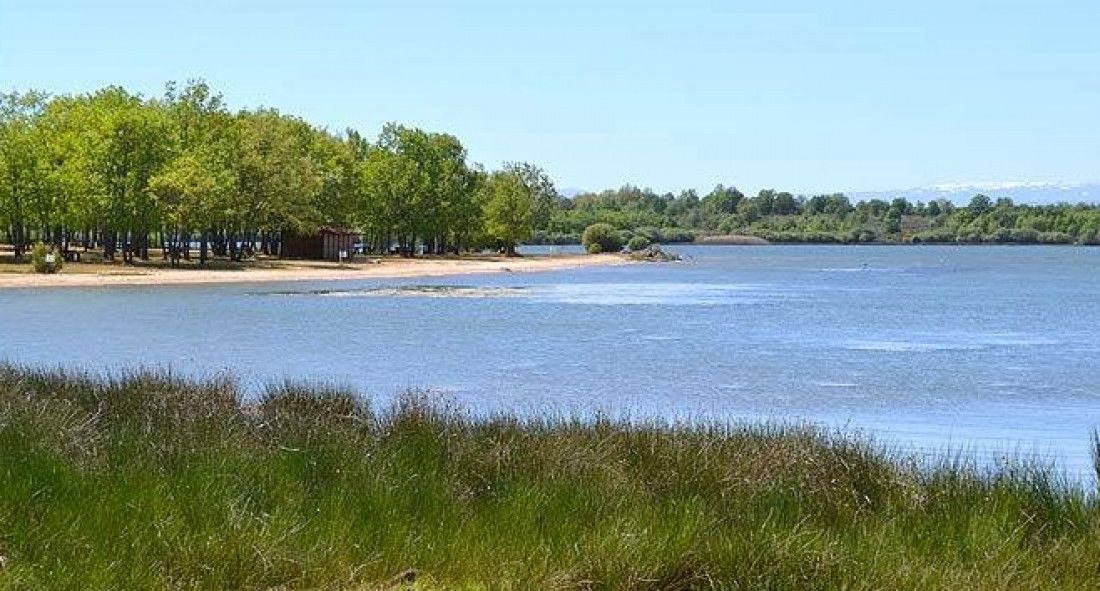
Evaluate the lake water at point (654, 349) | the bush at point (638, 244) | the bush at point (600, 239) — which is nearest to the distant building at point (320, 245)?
the lake water at point (654, 349)

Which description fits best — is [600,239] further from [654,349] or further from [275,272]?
[654,349]

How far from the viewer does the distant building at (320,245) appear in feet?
317

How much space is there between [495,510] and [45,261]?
207 feet

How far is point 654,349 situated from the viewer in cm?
3400

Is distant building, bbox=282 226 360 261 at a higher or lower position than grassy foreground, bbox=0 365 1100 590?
lower

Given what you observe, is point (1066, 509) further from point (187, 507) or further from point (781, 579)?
point (187, 507)

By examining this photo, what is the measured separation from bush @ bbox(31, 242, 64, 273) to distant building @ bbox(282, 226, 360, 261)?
27.6 m

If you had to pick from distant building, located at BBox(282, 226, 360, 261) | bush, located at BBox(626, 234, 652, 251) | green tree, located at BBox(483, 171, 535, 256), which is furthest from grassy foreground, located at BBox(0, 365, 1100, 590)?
bush, located at BBox(626, 234, 652, 251)

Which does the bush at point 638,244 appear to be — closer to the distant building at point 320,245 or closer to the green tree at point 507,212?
the green tree at point 507,212

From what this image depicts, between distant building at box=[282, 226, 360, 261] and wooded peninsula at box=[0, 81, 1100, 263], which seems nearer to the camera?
wooded peninsula at box=[0, 81, 1100, 263]

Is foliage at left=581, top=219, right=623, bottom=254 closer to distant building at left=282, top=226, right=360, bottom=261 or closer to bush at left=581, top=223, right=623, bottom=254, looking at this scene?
bush at left=581, top=223, right=623, bottom=254

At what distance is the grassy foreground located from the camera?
805 centimetres

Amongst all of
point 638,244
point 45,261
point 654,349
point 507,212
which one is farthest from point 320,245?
point 638,244

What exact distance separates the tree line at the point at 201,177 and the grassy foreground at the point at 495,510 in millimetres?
62154
